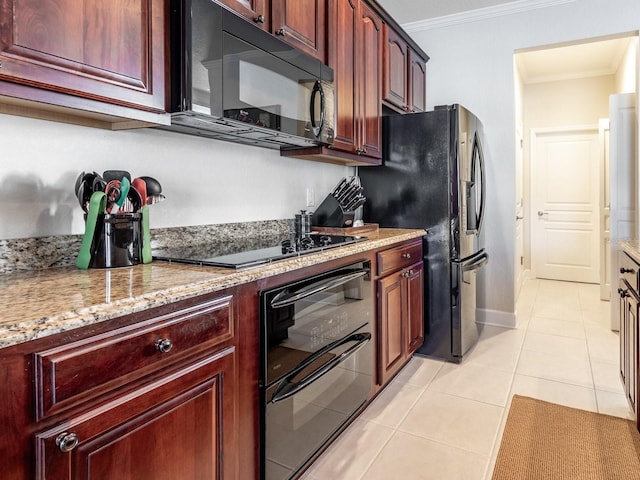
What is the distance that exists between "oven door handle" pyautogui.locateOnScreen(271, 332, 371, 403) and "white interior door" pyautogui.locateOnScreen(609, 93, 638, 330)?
8.60 ft

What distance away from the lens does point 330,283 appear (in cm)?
167

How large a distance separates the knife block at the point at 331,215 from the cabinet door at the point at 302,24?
843 millimetres

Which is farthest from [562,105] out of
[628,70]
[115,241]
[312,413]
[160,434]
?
[160,434]

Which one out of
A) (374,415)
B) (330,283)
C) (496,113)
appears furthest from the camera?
(496,113)

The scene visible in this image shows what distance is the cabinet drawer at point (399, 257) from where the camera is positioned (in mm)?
2219

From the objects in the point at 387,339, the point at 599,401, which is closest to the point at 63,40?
the point at 387,339

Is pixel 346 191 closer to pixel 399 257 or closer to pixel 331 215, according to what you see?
pixel 331 215

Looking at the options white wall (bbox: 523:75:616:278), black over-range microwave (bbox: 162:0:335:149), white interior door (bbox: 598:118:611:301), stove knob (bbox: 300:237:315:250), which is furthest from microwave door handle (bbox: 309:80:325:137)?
white wall (bbox: 523:75:616:278)

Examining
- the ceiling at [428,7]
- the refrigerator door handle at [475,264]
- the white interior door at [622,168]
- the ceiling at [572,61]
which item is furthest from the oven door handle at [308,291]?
the ceiling at [572,61]

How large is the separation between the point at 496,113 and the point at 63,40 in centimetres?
333

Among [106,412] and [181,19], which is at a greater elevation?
[181,19]

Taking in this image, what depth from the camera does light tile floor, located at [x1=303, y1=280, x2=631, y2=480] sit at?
1.75m

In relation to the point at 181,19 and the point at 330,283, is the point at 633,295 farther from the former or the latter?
the point at 181,19

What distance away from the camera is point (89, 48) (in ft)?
3.75
